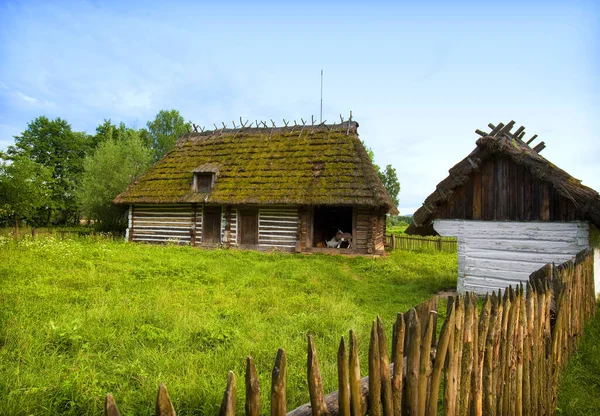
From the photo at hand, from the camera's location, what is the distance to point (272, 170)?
17.5m

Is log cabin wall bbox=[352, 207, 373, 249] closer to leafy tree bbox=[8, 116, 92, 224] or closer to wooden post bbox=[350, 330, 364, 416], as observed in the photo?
wooden post bbox=[350, 330, 364, 416]

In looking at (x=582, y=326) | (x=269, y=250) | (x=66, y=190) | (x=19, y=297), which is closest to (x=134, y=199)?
(x=269, y=250)

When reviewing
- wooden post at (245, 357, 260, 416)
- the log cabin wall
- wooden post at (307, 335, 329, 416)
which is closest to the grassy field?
wooden post at (307, 335, 329, 416)

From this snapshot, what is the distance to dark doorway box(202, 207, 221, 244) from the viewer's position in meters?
17.5

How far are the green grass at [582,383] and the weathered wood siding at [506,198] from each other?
10.6 feet

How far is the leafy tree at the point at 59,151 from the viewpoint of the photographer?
34.5 m

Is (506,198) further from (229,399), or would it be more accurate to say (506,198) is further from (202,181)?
(202,181)

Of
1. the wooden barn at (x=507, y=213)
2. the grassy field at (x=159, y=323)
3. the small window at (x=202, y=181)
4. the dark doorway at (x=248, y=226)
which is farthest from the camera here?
the small window at (x=202, y=181)

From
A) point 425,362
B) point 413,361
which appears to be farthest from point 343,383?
point 425,362

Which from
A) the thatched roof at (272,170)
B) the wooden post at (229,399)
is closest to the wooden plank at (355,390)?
the wooden post at (229,399)

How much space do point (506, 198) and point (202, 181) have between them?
→ 1406cm

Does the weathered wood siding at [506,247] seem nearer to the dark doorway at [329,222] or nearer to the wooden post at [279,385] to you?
the wooden post at [279,385]

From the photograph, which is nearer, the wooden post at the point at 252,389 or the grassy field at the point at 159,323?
the wooden post at the point at 252,389

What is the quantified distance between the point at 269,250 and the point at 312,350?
14964mm
